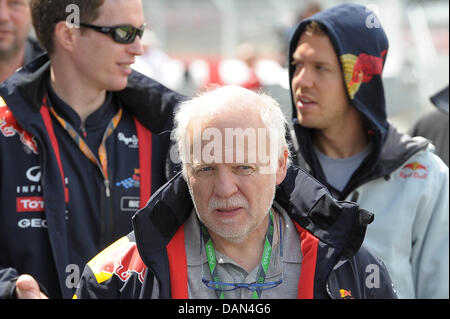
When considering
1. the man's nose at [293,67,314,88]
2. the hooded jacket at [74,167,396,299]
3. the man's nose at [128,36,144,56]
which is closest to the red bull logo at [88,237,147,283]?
the hooded jacket at [74,167,396,299]

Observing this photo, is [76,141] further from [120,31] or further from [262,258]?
[262,258]

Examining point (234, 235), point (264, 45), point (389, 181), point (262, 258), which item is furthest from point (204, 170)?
point (264, 45)

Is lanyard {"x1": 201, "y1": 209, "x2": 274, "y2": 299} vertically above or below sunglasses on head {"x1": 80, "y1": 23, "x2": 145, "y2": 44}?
below

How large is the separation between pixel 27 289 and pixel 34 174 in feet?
2.26

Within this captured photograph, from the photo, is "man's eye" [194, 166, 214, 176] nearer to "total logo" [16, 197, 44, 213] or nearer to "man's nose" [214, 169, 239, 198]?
"man's nose" [214, 169, 239, 198]

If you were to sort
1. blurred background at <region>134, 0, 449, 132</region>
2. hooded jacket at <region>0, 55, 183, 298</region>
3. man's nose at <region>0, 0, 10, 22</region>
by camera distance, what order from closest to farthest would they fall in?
hooded jacket at <region>0, 55, 183, 298</region>, man's nose at <region>0, 0, 10, 22</region>, blurred background at <region>134, 0, 449, 132</region>

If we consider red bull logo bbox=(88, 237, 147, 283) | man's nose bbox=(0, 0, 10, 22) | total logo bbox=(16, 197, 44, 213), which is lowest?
red bull logo bbox=(88, 237, 147, 283)

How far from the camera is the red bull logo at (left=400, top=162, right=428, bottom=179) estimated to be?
344 centimetres

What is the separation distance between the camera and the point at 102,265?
2373 mm

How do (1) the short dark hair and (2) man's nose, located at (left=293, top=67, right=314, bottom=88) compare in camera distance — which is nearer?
(1) the short dark hair

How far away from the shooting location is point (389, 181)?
347cm

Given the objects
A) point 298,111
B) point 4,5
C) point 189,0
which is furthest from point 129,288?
point 189,0
